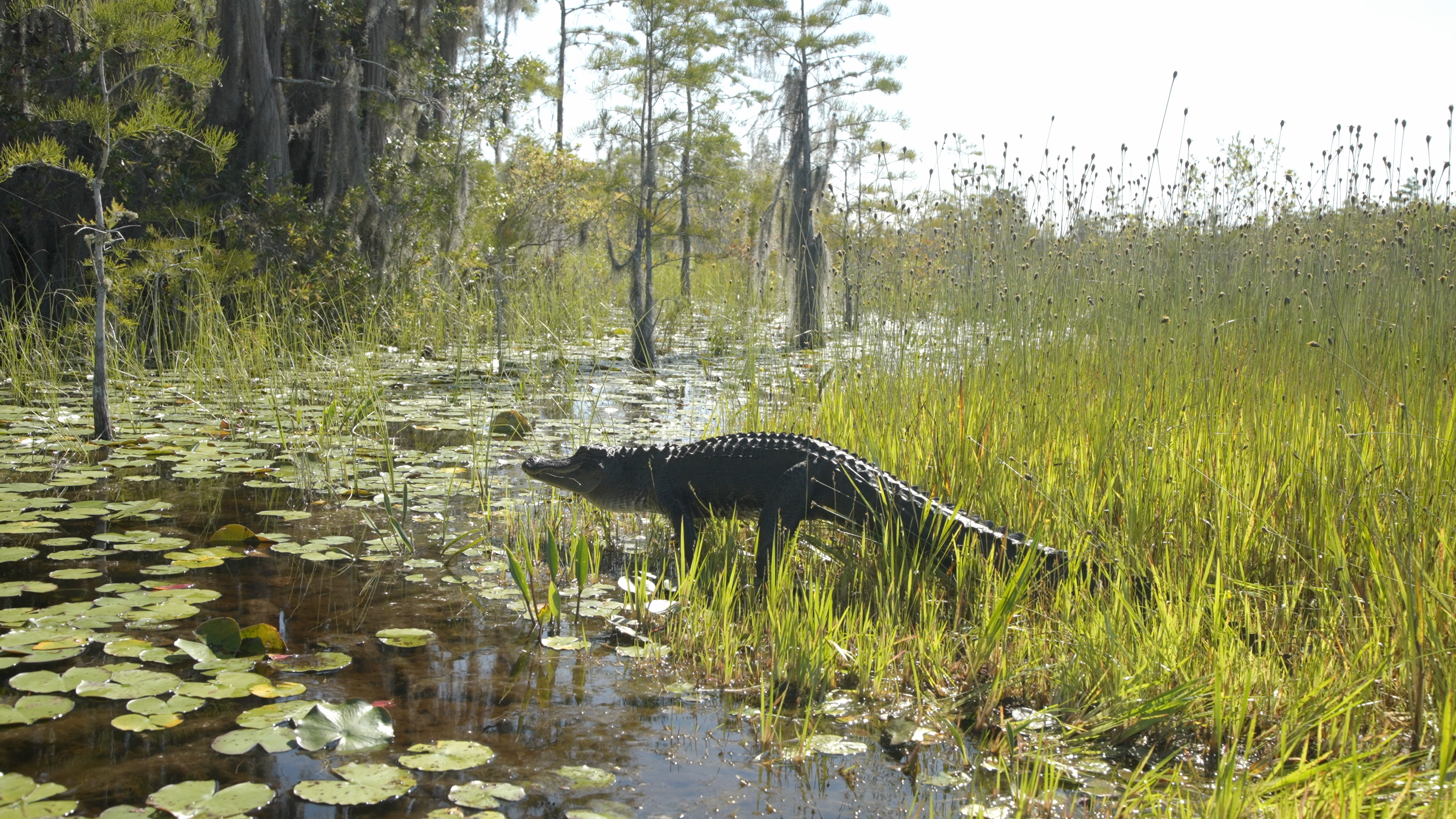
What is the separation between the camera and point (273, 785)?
6.18ft

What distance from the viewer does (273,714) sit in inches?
85.0

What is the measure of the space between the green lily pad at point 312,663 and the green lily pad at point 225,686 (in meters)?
0.09

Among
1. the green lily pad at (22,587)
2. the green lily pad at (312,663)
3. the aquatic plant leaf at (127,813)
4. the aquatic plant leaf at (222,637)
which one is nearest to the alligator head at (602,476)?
the green lily pad at (312,663)

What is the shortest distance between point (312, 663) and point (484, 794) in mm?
A: 904

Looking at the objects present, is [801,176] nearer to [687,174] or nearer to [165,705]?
[687,174]

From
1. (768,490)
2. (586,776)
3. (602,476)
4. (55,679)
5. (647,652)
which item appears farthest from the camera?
(602,476)

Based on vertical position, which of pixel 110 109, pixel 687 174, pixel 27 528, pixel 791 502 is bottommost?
pixel 27 528

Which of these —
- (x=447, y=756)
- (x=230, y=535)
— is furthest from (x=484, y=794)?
(x=230, y=535)

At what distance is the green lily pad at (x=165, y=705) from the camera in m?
2.13

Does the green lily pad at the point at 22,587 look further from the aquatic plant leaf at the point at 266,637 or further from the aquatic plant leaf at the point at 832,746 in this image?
the aquatic plant leaf at the point at 832,746

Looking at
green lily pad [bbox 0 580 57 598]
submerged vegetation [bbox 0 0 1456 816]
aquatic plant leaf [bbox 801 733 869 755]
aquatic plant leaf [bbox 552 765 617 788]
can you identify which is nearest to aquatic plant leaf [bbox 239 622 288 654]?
submerged vegetation [bbox 0 0 1456 816]

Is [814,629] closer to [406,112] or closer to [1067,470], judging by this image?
[1067,470]

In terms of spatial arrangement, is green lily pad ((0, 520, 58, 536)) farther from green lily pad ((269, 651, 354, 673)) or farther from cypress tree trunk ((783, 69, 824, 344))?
cypress tree trunk ((783, 69, 824, 344))

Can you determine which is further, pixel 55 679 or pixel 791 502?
pixel 791 502
